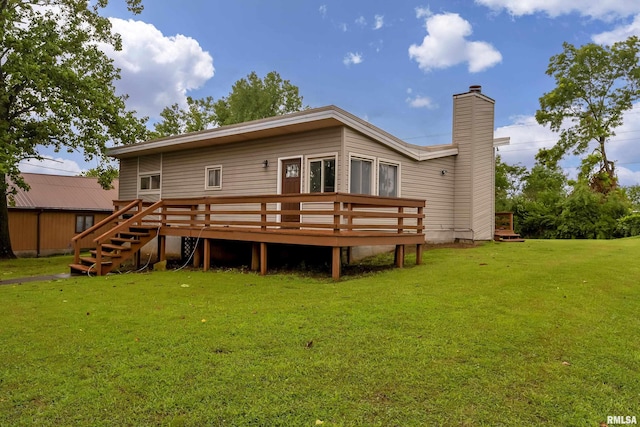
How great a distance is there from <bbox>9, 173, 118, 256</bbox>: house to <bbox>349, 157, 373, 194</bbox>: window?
61.5 feet

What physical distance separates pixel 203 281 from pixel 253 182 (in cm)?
441

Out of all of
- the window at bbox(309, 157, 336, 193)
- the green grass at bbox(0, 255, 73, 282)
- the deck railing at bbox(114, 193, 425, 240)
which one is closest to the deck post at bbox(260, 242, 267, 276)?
the deck railing at bbox(114, 193, 425, 240)

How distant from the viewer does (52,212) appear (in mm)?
23250

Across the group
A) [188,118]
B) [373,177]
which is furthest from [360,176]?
[188,118]

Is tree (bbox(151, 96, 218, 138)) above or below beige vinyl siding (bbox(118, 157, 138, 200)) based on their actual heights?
above

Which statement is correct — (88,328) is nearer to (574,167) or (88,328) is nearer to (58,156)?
(58,156)

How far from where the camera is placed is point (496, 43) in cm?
1521

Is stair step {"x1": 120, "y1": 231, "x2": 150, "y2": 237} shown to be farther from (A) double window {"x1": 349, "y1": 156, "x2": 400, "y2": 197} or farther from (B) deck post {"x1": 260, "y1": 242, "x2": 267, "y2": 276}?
(A) double window {"x1": 349, "y1": 156, "x2": 400, "y2": 197}

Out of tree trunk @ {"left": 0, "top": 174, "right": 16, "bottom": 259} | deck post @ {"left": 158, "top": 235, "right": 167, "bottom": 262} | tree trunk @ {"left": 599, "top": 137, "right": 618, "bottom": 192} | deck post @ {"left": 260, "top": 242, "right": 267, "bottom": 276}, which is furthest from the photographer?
tree trunk @ {"left": 599, "top": 137, "right": 618, "bottom": 192}

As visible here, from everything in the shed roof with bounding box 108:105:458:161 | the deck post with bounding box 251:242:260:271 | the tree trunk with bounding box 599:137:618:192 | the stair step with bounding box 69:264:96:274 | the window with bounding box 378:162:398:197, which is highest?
the tree trunk with bounding box 599:137:618:192

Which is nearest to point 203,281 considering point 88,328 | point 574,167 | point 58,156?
point 88,328

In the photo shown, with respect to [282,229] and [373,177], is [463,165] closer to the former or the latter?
[373,177]

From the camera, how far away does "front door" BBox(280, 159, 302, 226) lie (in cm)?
1047

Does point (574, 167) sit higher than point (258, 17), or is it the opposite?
point (258, 17)
